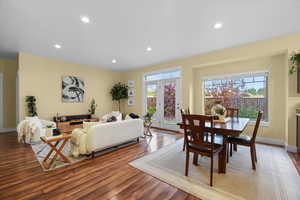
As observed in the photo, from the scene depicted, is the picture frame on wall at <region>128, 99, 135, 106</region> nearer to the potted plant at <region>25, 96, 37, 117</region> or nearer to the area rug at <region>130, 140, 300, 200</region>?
the potted plant at <region>25, 96, 37, 117</region>

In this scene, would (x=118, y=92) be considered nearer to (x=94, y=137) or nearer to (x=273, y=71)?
(x=94, y=137)

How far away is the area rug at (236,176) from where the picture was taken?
169 centimetres

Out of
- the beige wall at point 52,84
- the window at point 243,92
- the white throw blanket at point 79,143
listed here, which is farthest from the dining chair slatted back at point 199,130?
the beige wall at point 52,84

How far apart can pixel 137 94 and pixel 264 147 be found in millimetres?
5012

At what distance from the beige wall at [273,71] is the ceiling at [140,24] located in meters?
0.26

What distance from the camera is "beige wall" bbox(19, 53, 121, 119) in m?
4.30

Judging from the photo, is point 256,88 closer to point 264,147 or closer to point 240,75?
point 240,75

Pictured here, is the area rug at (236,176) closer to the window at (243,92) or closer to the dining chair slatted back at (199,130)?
the dining chair slatted back at (199,130)

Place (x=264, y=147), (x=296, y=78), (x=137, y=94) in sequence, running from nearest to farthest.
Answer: (x=296, y=78) < (x=264, y=147) < (x=137, y=94)

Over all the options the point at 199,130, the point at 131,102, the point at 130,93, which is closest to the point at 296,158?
the point at 199,130

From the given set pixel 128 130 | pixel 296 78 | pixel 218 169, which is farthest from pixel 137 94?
pixel 296 78

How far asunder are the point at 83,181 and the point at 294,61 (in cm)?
493

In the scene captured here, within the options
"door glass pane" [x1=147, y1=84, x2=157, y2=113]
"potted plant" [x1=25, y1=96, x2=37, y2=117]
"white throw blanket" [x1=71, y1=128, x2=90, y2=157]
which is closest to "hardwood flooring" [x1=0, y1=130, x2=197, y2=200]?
"white throw blanket" [x1=71, y1=128, x2=90, y2=157]

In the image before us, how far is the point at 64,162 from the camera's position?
253 centimetres
